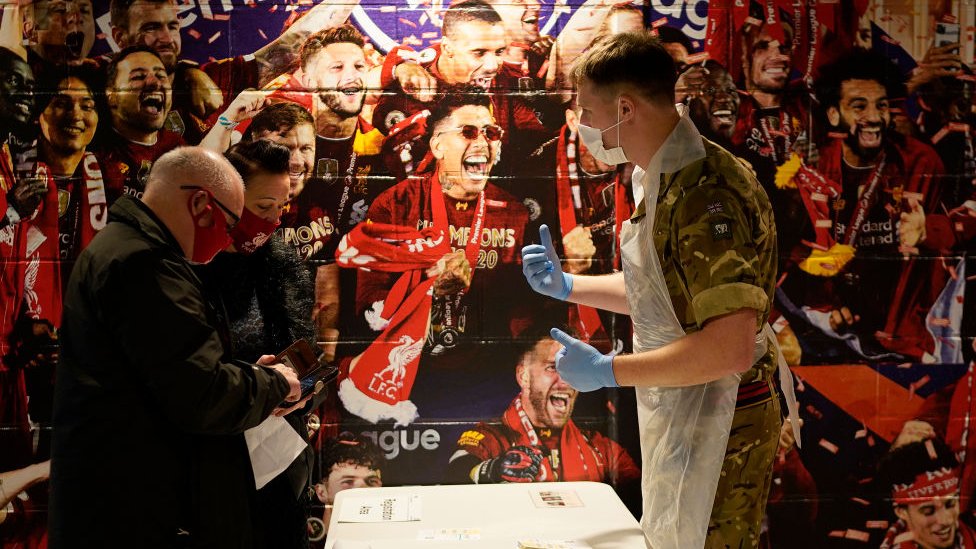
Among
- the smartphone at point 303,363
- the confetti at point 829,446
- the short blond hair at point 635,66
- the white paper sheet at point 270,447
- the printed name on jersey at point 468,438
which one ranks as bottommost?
the confetti at point 829,446

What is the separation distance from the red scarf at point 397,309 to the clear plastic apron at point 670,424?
3.17 feet

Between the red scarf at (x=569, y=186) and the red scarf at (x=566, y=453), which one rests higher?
the red scarf at (x=569, y=186)

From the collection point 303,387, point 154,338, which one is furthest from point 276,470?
point 154,338

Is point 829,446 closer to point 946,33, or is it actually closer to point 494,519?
point 494,519

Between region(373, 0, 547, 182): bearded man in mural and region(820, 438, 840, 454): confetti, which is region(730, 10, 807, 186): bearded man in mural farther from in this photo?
region(820, 438, 840, 454): confetti

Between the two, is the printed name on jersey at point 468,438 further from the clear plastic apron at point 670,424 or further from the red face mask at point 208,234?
the red face mask at point 208,234

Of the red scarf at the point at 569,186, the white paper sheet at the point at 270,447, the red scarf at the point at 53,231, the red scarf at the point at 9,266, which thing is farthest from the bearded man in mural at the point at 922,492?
the red scarf at the point at 9,266

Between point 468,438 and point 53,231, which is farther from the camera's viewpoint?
point 468,438

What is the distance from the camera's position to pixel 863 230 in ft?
9.10

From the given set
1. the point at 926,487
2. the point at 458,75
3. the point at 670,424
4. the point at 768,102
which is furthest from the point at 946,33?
the point at 670,424

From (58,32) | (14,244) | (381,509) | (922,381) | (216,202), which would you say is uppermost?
(58,32)

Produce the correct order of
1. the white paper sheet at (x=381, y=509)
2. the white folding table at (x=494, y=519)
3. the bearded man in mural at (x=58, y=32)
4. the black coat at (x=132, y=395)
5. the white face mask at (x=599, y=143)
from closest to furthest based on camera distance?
the black coat at (x=132, y=395), the white face mask at (x=599, y=143), the white folding table at (x=494, y=519), the white paper sheet at (x=381, y=509), the bearded man in mural at (x=58, y=32)

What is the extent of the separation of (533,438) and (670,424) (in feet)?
3.38

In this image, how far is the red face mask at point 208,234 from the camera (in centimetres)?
174
